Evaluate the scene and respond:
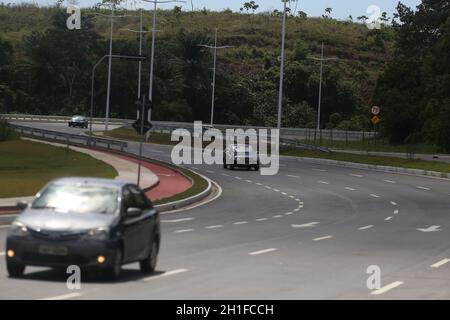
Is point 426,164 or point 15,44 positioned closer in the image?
point 426,164

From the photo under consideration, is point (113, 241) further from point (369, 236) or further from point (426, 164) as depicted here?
point (426, 164)

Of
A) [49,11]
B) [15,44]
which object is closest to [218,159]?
[15,44]

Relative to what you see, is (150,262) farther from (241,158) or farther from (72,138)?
(72,138)

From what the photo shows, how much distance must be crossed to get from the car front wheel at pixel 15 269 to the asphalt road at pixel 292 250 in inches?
7.8

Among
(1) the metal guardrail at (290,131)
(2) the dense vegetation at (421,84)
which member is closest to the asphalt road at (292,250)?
(2) the dense vegetation at (421,84)

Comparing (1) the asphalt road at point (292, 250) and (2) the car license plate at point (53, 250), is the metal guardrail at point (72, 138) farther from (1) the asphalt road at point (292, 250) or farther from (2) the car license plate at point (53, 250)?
(2) the car license plate at point (53, 250)

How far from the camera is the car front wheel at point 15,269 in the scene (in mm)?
13945

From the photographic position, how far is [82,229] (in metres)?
13.6

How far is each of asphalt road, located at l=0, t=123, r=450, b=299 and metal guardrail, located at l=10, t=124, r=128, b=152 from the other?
2491 cm

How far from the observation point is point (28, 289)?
12992mm

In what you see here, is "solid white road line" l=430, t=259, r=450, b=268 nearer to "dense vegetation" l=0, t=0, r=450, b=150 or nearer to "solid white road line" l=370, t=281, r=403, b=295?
"solid white road line" l=370, t=281, r=403, b=295

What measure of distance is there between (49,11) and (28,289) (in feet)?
613

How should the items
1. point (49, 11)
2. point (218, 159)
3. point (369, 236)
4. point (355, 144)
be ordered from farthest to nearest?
point (49, 11), point (355, 144), point (218, 159), point (369, 236)

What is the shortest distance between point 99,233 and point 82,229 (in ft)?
0.86
